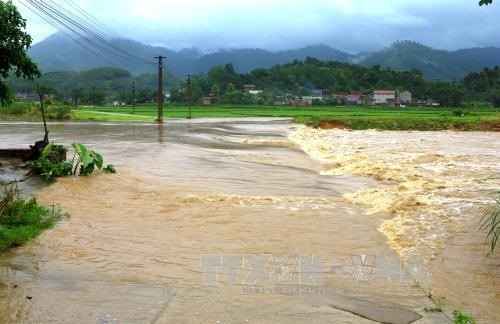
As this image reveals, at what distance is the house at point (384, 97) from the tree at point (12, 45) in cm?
8609

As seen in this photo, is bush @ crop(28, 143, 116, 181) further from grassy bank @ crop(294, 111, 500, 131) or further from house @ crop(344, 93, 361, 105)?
house @ crop(344, 93, 361, 105)

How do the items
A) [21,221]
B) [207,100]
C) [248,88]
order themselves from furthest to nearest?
[248,88] → [207,100] → [21,221]

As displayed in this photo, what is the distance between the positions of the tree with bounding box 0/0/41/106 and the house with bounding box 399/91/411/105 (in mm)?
87815

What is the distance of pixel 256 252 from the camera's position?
7.20m

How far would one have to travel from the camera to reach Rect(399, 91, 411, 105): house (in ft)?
308

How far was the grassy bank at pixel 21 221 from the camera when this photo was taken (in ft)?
24.0

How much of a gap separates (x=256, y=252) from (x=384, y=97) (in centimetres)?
9390

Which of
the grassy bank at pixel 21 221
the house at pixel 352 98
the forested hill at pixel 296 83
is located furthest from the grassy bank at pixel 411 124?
the house at pixel 352 98

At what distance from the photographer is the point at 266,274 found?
6191 millimetres

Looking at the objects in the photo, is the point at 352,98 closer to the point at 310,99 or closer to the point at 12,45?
the point at 310,99

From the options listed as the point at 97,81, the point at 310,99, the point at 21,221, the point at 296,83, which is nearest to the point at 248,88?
the point at 296,83

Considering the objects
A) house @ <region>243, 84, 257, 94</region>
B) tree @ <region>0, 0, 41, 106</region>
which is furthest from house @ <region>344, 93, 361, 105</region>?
tree @ <region>0, 0, 41, 106</region>

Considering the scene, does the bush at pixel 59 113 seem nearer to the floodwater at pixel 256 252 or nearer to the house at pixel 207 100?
the floodwater at pixel 256 252

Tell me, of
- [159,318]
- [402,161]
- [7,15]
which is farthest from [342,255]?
[402,161]
